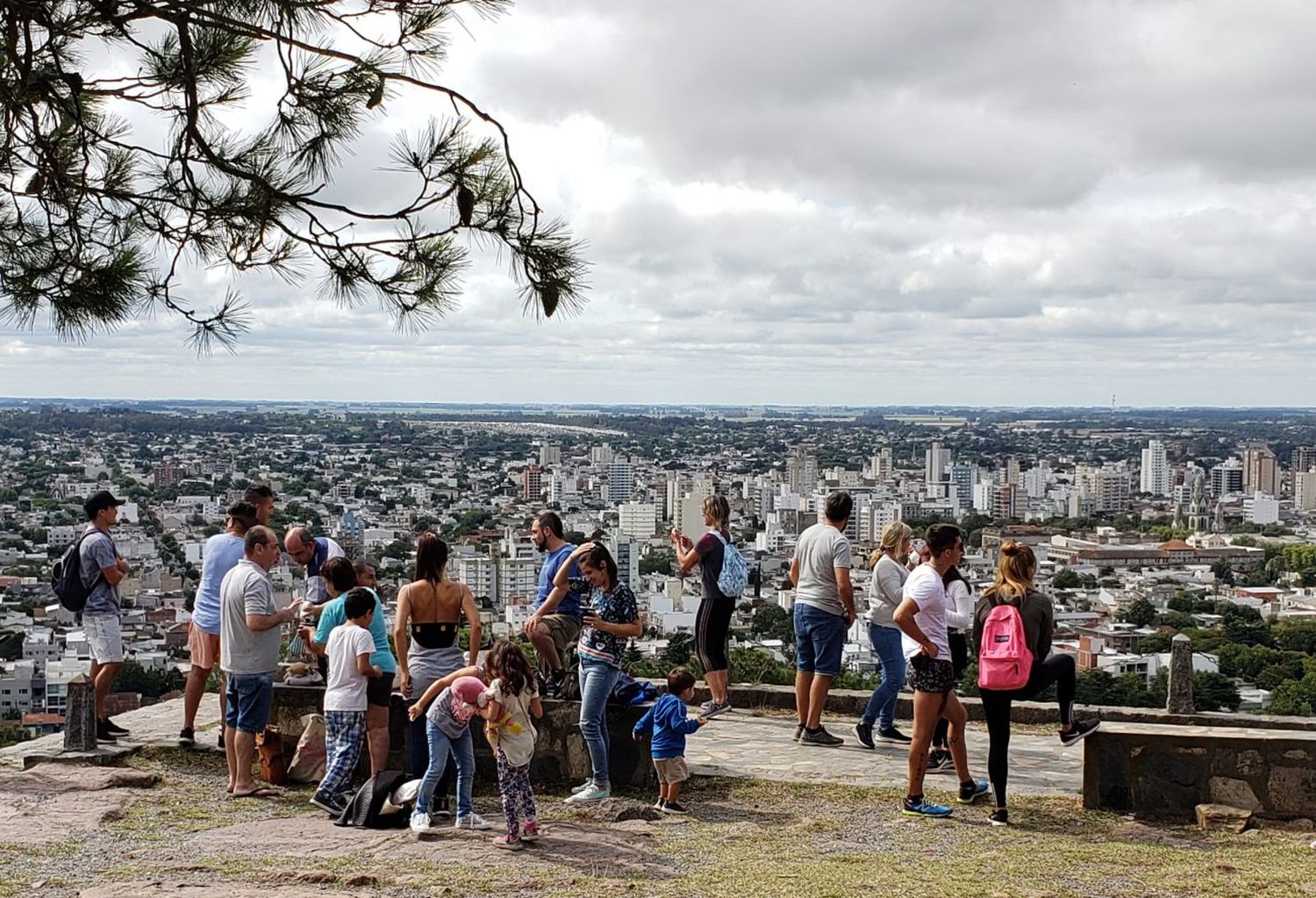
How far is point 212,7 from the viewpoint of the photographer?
6.26 meters

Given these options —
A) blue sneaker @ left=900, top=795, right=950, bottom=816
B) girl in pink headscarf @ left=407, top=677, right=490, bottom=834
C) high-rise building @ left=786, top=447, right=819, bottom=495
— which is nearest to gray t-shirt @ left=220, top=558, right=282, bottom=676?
girl in pink headscarf @ left=407, top=677, right=490, bottom=834

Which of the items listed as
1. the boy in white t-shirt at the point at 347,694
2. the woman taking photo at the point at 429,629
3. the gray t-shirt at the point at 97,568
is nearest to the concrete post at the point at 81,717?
the gray t-shirt at the point at 97,568

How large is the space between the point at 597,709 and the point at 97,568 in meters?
3.02

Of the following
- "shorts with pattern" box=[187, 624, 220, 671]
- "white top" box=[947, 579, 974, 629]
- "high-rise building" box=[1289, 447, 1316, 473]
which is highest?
"white top" box=[947, 579, 974, 629]

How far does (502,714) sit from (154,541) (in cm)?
4860

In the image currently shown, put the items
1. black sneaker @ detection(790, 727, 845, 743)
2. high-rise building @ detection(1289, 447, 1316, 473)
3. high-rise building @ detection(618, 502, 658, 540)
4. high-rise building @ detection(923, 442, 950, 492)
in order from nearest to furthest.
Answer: black sneaker @ detection(790, 727, 845, 743) → high-rise building @ detection(618, 502, 658, 540) → high-rise building @ detection(923, 442, 950, 492) → high-rise building @ detection(1289, 447, 1316, 473)

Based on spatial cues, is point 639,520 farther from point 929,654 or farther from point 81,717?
point 929,654

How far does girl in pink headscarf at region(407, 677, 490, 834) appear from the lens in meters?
6.40

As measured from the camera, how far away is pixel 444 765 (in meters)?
6.57

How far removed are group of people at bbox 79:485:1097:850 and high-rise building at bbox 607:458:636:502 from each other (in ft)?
212

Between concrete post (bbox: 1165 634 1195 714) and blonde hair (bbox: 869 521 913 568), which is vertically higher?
blonde hair (bbox: 869 521 913 568)

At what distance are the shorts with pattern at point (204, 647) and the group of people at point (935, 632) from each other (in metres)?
3.27

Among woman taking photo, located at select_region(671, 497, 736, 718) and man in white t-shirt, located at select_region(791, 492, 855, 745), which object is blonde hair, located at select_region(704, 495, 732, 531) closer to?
woman taking photo, located at select_region(671, 497, 736, 718)

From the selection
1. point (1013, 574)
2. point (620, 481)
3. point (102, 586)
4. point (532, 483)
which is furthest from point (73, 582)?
point (620, 481)
